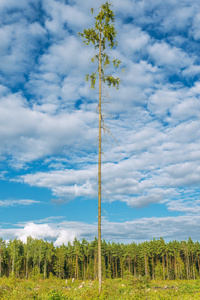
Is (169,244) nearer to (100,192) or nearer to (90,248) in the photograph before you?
(90,248)

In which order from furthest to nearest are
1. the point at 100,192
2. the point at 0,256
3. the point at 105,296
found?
the point at 0,256, the point at 100,192, the point at 105,296

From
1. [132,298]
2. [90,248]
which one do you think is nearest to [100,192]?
[132,298]

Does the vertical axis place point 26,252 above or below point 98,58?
below

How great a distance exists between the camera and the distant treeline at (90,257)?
267 feet

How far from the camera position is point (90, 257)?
8331 cm

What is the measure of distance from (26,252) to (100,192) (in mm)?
78830

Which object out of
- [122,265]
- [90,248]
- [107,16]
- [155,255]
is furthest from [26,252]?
[107,16]

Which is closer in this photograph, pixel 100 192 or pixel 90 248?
pixel 100 192

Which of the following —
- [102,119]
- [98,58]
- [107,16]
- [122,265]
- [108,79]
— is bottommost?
[122,265]

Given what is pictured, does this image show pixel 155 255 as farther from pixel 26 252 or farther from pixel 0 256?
pixel 0 256

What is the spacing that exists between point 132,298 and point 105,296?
63.6 inches

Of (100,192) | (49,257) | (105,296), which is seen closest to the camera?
(105,296)

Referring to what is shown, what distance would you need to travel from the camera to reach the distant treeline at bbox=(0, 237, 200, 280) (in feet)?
267

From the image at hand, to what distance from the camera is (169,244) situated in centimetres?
8588
